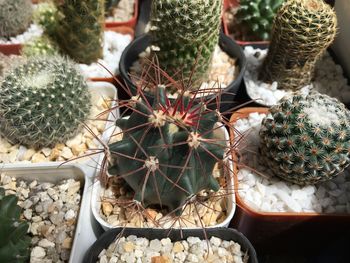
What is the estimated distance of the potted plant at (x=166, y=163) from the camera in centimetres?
80

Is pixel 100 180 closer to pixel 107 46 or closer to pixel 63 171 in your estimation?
pixel 63 171

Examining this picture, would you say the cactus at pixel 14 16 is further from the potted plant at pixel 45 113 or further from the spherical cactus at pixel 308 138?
the spherical cactus at pixel 308 138

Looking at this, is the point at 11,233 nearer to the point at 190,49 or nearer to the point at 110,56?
the point at 190,49

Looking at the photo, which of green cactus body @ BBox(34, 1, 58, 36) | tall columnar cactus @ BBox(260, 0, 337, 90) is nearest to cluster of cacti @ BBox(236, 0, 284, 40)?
tall columnar cactus @ BBox(260, 0, 337, 90)

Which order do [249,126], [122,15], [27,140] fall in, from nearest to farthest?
[27,140]
[249,126]
[122,15]

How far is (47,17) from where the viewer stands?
1.51 metres

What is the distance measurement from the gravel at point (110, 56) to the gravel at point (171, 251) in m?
0.70

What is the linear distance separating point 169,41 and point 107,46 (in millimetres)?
516

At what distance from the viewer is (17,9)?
1567 mm

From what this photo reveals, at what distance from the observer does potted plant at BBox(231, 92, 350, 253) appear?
963mm

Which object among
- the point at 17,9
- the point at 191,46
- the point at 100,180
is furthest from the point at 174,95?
the point at 17,9

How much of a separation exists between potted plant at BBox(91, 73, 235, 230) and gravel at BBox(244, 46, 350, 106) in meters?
0.50

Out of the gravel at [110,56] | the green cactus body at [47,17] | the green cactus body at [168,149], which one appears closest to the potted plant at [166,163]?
the green cactus body at [168,149]

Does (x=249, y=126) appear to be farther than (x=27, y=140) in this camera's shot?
Yes
